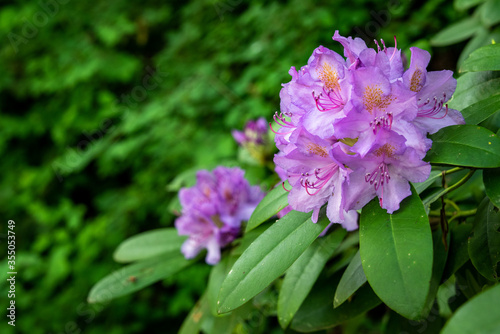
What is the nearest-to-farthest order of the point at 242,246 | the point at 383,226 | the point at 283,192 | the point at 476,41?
the point at 383,226 → the point at 283,192 → the point at 242,246 → the point at 476,41

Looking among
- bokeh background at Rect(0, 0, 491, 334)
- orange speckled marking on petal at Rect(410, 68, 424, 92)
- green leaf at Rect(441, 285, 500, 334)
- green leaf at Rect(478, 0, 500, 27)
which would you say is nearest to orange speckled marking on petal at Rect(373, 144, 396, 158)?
orange speckled marking on petal at Rect(410, 68, 424, 92)

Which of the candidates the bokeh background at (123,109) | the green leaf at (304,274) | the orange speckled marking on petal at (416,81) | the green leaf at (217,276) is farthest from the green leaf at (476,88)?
the bokeh background at (123,109)

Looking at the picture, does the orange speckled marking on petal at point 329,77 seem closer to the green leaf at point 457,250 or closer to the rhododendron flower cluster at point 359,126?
the rhododendron flower cluster at point 359,126

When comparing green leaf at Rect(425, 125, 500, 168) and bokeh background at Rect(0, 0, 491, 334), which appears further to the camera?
bokeh background at Rect(0, 0, 491, 334)

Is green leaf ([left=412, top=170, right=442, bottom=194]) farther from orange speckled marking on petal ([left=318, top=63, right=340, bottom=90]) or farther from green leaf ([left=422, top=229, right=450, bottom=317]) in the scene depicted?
orange speckled marking on petal ([left=318, top=63, right=340, bottom=90])

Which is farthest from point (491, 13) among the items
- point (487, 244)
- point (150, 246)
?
point (150, 246)

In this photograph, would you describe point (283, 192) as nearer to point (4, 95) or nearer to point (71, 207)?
point (71, 207)

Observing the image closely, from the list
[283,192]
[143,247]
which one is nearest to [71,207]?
[143,247]
